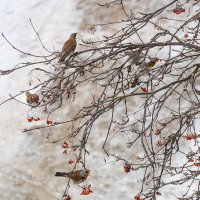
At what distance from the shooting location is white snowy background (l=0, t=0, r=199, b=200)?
6.23 meters

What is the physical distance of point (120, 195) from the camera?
6027 millimetres

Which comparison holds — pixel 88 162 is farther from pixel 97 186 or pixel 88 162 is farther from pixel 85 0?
pixel 85 0

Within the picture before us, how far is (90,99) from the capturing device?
22.8 feet

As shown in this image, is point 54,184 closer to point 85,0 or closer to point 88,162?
point 88,162

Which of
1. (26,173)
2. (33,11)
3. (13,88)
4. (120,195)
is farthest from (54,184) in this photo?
(33,11)

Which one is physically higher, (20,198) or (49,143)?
(49,143)

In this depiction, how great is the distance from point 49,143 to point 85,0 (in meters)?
3.00

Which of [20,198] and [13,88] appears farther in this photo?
[13,88]

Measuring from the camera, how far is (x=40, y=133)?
6.89m

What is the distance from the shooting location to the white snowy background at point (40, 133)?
623cm

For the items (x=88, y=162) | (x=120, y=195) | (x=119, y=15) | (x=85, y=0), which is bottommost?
(x=120, y=195)

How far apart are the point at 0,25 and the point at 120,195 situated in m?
4.40

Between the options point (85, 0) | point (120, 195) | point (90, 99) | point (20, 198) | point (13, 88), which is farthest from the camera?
point (85, 0)

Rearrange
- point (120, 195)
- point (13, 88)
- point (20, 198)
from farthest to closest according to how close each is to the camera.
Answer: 1. point (13, 88)
2. point (20, 198)
3. point (120, 195)
